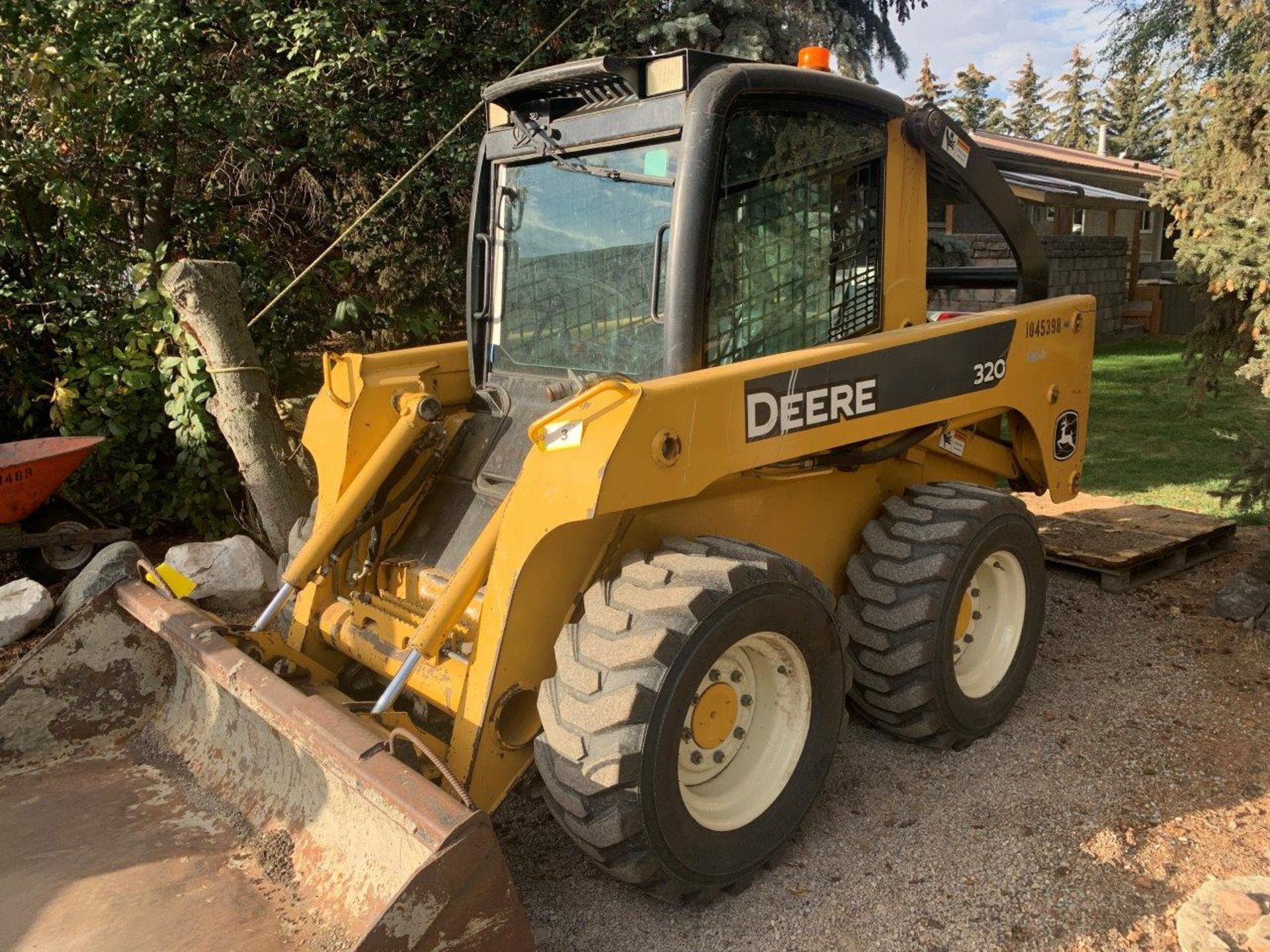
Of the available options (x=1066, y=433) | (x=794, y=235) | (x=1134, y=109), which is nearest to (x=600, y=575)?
(x=794, y=235)

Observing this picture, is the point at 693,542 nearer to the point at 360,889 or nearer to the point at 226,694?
the point at 360,889

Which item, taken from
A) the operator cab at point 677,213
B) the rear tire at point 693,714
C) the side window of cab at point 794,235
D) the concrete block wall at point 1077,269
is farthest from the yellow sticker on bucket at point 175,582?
the concrete block wall at point 1077,269

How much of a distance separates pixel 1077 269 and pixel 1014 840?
13165 mm

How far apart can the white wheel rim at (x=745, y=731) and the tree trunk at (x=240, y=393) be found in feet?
10.9

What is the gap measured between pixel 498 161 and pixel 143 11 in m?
3.12

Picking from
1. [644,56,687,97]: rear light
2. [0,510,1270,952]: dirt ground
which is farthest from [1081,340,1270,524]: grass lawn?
[644,56,687,97]: rear light

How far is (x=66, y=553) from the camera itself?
600cm

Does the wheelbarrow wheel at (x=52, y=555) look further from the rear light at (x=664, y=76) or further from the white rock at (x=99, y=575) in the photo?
the rear light at (x=664, y=76)

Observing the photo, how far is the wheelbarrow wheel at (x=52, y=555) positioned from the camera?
593 cm

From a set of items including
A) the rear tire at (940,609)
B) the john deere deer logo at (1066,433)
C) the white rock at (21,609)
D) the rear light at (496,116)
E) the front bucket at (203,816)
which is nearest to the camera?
the front bucket at (203,816)

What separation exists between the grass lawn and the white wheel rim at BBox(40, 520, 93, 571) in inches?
257

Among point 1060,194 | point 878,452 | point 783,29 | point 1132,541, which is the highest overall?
point 783,29

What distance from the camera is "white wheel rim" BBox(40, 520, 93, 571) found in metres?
5.93

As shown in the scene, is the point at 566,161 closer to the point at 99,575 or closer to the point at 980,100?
the point at 99,575
